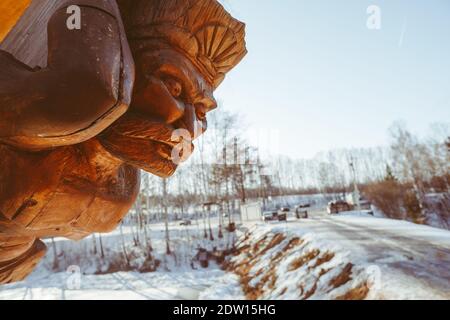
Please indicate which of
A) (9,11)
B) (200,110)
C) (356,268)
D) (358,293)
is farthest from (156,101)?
(356,268)

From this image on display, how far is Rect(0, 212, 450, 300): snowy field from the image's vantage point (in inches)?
141

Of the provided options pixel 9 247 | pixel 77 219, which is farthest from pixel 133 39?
pixel 9 247

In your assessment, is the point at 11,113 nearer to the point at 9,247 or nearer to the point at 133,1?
the point at 133,1

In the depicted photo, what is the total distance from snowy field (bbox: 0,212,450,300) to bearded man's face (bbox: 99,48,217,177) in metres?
0.80

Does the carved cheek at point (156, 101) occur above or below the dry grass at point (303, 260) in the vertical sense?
above

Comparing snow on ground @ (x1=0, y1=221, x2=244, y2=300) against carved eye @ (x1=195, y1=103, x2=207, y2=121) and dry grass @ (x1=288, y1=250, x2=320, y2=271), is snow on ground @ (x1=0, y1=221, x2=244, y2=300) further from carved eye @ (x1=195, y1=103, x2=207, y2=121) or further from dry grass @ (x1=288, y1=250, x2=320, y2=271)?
carved eye @ (x1=195, y1=103, x2=207, y2=121)

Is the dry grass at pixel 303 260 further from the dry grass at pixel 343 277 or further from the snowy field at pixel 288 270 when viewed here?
the dry grass at pixel 343 277

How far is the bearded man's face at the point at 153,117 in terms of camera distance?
50 centimetres

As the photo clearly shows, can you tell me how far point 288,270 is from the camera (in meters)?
5.89

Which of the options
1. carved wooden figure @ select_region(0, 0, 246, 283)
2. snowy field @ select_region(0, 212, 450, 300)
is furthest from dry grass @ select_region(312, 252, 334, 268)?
carved wooden figure @ select_region(0, 0, 246, 283)

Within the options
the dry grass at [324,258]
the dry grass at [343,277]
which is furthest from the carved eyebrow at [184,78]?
the dry grass at [324,258]

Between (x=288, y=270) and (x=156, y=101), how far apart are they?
6.21 metres

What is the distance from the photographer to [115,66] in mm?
396

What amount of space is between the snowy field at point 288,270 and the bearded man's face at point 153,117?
0.80 m
